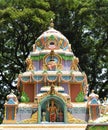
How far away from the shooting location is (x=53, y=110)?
1144 centimetres

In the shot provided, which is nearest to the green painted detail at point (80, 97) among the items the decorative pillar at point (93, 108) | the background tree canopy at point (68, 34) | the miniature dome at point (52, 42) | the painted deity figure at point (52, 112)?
the decorative pillar at point (93, 108)

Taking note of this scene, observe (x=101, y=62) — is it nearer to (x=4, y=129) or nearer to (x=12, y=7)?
(x=12, y=7)

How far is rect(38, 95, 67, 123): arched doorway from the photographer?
11.3 m

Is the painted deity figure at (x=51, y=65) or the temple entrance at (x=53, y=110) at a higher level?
the painted deity figure at (x=51, y=65)

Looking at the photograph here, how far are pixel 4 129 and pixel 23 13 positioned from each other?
8.37m

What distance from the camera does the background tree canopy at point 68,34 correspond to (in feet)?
60.0

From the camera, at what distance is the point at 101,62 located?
20125 mm

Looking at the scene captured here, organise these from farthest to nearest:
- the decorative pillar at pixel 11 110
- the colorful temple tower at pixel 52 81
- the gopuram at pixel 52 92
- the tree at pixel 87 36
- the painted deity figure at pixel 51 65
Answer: the tree at pixel 87 36, the painted deity figure at pixel 51 65, the colorful temple tower at pixel 52 81, the gopuram at pixel 52 92, the decorative pillar at pixel 11 110

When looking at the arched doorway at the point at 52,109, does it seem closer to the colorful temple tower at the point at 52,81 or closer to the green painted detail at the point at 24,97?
the colorful temple tower at the point at 52,81

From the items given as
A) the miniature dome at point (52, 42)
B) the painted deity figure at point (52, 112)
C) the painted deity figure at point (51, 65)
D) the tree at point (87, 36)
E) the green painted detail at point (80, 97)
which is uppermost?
the tree at point (87, 36)

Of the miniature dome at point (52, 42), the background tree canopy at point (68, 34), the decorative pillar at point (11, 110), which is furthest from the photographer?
the background tree canopy at point (68, 34)

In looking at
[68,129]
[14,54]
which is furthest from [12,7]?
[68,129]

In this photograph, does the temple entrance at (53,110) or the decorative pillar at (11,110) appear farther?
the temple entrance at (53,110)

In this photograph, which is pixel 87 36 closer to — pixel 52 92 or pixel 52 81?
pixel 52 81
